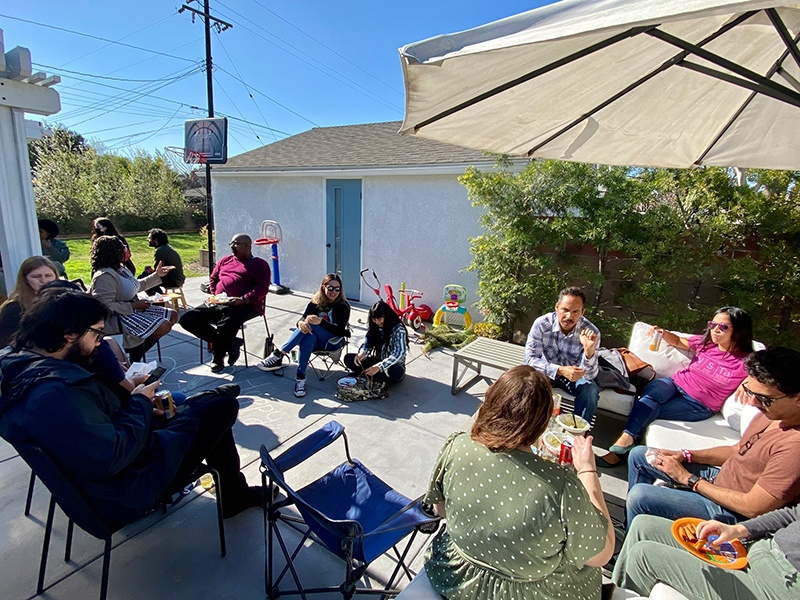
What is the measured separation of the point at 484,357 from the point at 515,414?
2763 mm

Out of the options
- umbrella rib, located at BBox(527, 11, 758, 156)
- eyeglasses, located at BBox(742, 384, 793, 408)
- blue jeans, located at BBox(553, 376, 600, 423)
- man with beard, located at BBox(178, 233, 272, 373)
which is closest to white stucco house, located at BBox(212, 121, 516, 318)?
man with beard, located at BBox(178, 233, 272, 373)

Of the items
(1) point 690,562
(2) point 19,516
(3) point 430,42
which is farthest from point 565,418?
(2) point 19,516

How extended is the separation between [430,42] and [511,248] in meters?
4.26

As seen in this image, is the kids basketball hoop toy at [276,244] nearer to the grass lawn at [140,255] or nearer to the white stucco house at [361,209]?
the white stucco house at [361,209]

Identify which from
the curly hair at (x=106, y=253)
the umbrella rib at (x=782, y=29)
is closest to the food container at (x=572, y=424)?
the umbrella rib at (x=782, y=29)

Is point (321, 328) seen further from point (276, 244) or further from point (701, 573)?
point (276, 244)

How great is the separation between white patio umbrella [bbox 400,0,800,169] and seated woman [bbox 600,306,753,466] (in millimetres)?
1204

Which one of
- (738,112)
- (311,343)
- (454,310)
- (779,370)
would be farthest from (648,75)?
(454,310)

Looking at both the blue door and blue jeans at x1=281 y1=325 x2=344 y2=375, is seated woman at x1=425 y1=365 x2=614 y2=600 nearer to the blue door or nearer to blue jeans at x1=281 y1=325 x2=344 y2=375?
blue jeans at x1=281 y1=325 x2=344 y2=375

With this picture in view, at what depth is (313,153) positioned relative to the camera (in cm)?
925

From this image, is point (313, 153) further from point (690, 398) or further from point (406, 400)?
point (690, 398)

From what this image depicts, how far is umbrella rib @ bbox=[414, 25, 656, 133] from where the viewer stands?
1477mm

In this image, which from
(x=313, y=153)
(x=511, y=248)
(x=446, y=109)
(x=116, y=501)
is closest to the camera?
(x=116, y=501)

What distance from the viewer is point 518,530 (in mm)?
1233
